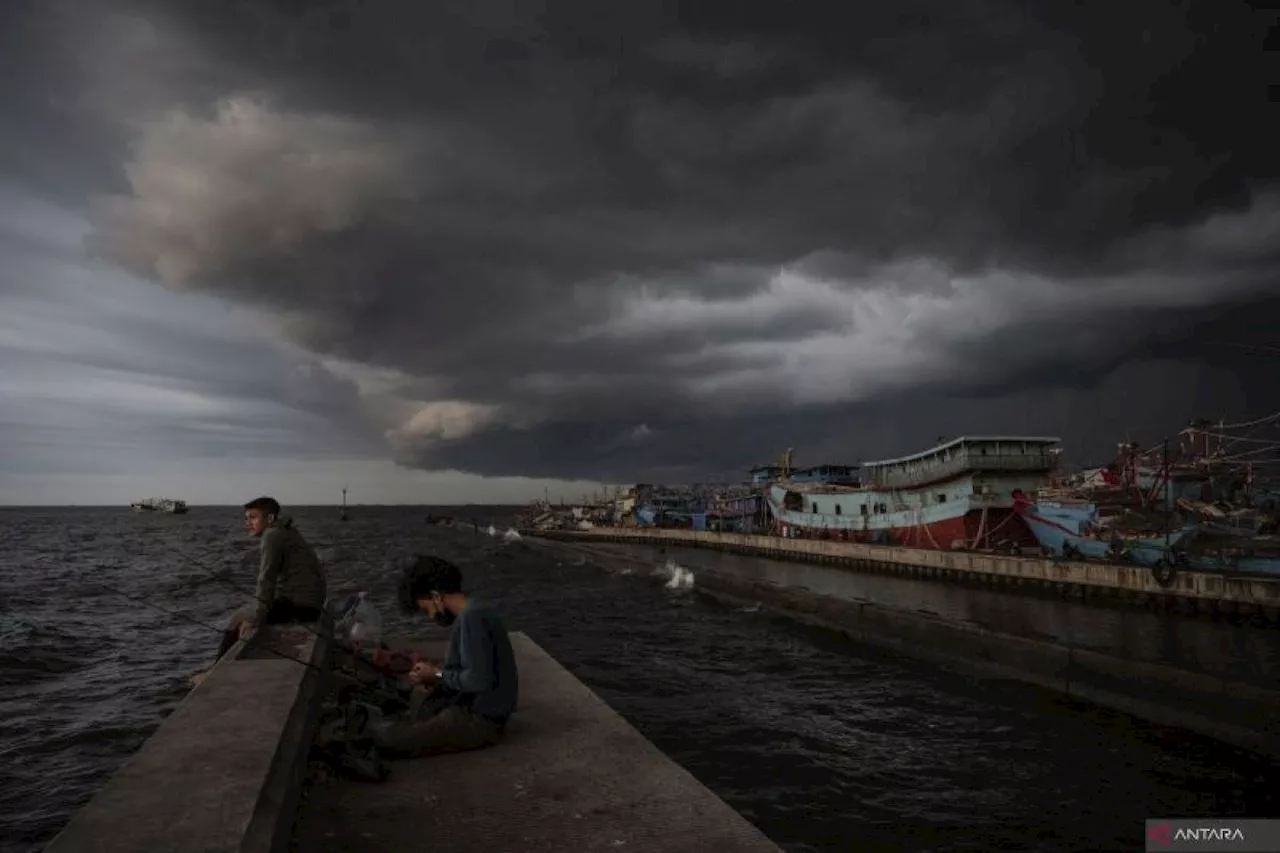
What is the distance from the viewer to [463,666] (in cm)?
562

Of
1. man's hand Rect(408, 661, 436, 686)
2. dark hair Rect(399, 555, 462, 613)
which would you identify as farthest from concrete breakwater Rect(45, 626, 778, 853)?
dark hair Rect(399, 555, 462, 613)

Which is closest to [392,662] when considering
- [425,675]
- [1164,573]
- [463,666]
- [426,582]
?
[425,675]

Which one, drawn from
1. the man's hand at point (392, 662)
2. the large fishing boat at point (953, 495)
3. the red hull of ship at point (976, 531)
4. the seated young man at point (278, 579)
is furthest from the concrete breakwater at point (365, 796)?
the large fishing boat at point (953, 495)

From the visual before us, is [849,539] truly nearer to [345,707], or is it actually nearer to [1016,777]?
[1016,777]

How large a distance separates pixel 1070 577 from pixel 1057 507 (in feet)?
37.6

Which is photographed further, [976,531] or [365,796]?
[976,531]

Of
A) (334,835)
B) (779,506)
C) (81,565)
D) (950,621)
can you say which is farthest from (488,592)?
(779,506)

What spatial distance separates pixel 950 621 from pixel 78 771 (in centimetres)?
1435

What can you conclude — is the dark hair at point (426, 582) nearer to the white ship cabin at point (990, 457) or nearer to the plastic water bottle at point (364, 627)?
the plastic water bottle at point (364, 627)

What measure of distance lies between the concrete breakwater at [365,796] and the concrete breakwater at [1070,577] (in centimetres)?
2527

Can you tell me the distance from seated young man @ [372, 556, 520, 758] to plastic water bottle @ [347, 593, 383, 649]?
416cm

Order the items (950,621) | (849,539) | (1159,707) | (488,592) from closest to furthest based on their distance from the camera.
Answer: (1159,707) < (950,621) < (488,592) < (849,539)

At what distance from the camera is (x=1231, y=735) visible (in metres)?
8.72

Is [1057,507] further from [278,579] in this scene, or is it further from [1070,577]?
[278,579]
